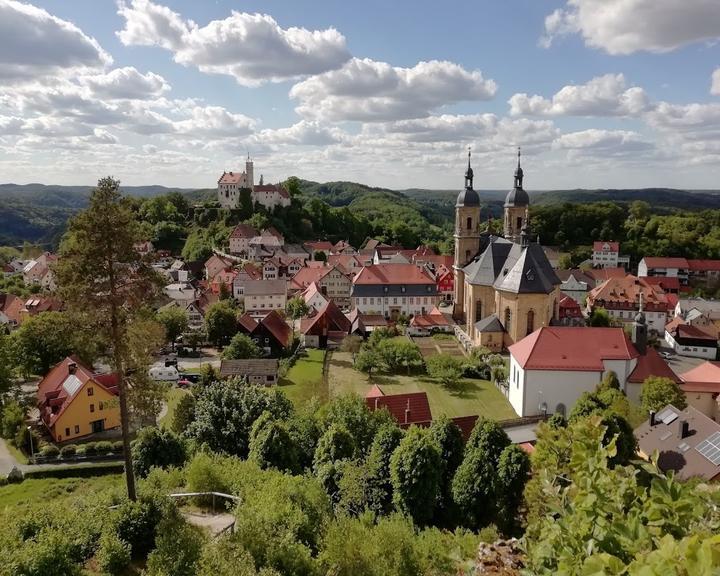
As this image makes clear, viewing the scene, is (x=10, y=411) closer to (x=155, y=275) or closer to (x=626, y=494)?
(x=155, y=275)

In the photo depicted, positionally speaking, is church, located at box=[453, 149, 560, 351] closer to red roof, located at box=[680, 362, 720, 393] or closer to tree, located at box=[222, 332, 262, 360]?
red roof, located at box=[680, 362, 720, 393]

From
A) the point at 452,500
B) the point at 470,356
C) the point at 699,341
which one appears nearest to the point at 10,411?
the point at 452,500

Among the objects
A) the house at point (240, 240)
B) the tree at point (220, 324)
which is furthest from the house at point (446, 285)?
the house at point (240, 240)

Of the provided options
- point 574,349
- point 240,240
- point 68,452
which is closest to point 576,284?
point 574,349

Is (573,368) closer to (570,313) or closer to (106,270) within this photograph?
(570,313)

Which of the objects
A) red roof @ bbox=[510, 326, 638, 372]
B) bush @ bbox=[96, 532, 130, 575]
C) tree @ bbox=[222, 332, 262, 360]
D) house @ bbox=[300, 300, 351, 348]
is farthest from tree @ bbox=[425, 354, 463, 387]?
bush @ bbox=[96, 532, 130, 575]
